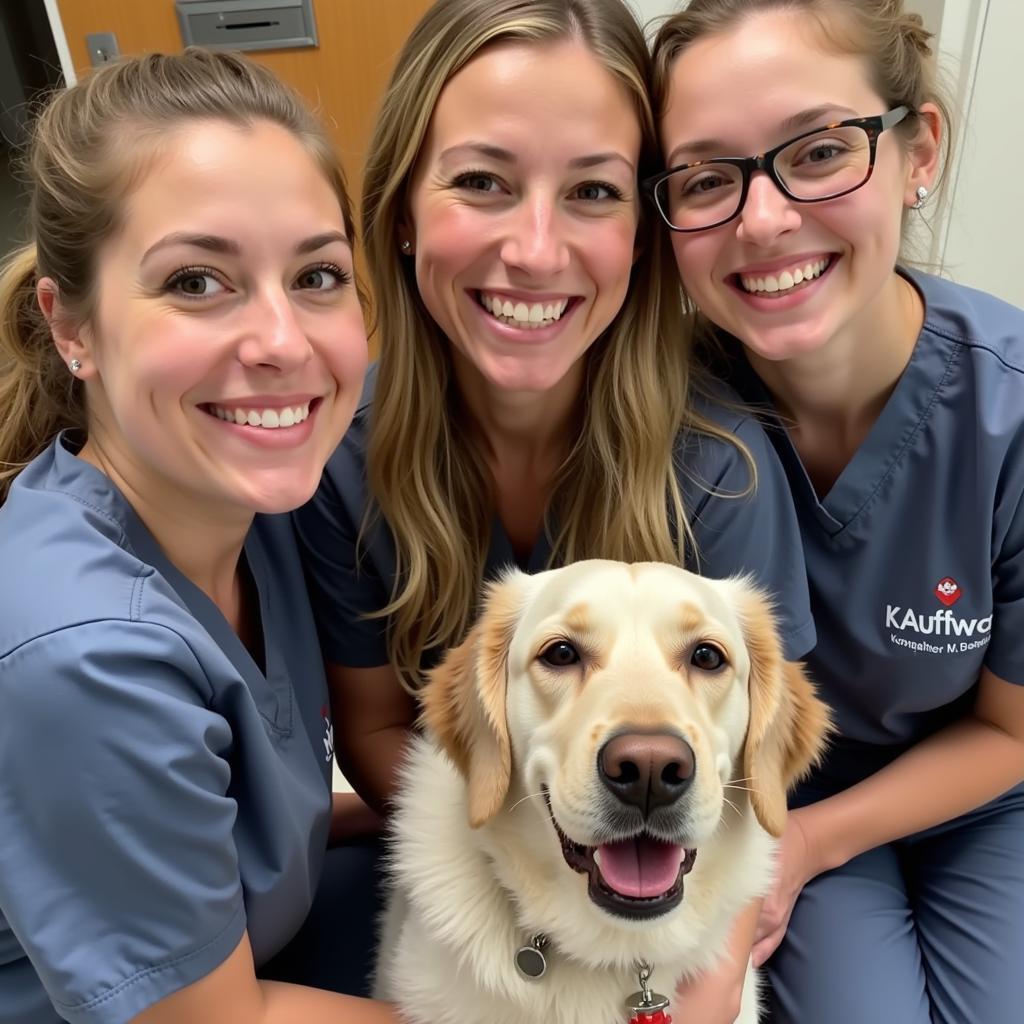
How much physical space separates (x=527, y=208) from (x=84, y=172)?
1.76 feet

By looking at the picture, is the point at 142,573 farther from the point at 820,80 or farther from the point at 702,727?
the point at 820,80

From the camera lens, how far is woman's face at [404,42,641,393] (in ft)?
3.77

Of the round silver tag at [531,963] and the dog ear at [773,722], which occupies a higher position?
the dog ear at [773,722]

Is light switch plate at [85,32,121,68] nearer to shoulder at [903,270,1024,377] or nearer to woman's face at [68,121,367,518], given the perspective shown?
woman's face at [68,121,367,518]

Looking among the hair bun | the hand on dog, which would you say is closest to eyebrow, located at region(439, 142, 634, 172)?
the hair bun

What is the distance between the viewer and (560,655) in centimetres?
105

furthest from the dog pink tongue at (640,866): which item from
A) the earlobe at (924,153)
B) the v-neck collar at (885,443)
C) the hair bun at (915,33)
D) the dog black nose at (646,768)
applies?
the hair bun at (915,33)

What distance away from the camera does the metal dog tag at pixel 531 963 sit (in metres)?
1.05

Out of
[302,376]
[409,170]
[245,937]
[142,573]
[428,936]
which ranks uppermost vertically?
[409,170]

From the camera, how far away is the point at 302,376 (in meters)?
1.04

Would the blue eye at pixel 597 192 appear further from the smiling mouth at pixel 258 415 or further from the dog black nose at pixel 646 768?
the dog black nose at pixel 646 768

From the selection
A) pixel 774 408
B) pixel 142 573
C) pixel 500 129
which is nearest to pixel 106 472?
pixel 142 573

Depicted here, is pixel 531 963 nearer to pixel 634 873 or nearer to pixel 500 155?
pixel 634 873

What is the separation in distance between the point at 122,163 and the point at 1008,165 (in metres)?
2.67
